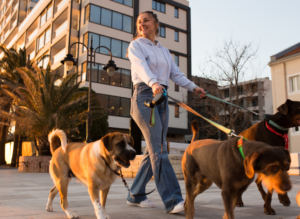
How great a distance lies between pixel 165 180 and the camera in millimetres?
3430

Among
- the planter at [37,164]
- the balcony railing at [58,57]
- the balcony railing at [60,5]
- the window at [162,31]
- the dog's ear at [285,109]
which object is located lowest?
the planter at [37,164]

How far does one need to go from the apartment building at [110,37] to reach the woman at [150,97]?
2035 cm

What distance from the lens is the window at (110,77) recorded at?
2797 cm

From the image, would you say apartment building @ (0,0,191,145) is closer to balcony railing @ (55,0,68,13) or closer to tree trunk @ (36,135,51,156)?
balcony railing @ (55,0,68,13)

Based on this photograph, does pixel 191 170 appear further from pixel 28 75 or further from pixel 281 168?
pixel 28 75

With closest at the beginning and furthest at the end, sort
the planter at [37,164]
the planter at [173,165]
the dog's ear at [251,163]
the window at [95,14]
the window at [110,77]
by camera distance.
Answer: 1. the dog's ear at [251,163]
2. the planter at [173,165]
3. the planter at [37,164]
4. the window at [110,77]
5. the window at [95,14]

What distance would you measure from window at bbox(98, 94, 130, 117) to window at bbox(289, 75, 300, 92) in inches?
674

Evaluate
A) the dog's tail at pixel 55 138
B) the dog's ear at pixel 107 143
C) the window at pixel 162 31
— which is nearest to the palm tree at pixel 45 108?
the dog's tail at pixel 55 138

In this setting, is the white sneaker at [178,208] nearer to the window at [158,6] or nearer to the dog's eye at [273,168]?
the dog's eye at [273,168]

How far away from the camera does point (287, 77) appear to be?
2802cm

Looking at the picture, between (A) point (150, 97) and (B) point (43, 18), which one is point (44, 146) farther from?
(B) point (43, 18)

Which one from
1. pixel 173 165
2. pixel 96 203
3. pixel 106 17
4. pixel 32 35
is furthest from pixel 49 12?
pixel 96 203

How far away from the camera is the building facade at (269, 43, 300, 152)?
2698cm

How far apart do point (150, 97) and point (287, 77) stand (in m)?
28.4
